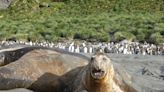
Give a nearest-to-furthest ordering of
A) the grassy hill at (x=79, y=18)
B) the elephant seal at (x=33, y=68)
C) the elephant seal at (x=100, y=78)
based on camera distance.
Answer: the elephant seal at (x=100, y=78)
the elephant seal at (x=33, y=68)
the grassy hill at (x=79, y=18)

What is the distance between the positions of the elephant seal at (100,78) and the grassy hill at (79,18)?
17021mm

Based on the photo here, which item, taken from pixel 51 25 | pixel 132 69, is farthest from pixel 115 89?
pixel 51 25

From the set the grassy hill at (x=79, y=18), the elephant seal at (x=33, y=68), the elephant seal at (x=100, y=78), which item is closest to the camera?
the elephant seal at (x=100, y=78)

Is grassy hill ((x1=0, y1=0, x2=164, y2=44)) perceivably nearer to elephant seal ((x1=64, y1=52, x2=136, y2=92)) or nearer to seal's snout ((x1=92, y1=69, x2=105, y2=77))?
elephant seal ((x1=64, y1=52, x2=136, y2=92))

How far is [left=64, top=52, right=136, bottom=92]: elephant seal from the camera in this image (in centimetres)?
655

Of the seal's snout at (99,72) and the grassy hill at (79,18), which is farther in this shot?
the grassy hill at (79,18)

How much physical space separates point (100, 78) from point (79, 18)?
107 ft

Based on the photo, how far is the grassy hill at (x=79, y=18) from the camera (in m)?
26.3

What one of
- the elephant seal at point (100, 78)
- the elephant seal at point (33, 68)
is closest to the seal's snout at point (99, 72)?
the elephant seal at point (100, 78)

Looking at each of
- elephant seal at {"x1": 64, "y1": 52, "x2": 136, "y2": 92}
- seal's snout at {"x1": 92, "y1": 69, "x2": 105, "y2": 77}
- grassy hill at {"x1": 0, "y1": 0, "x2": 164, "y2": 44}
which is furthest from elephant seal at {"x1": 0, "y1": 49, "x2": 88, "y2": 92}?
grassy hill at {"x1": 0, "y1": 0, "x2": 164, "y2": 44}

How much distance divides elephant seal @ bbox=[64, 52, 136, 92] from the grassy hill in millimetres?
17021

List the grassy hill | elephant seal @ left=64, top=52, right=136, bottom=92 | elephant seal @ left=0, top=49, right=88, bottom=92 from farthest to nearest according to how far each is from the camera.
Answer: the grassy hill
elephant seal @ left=0, top=49, right=88, bottom=92
elephant seal @ left=64, top=52, right=136, bottom=92

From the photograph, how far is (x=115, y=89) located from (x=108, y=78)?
37 centimetres

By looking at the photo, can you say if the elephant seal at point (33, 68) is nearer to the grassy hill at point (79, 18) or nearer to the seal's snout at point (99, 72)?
the seal's snout at point (99, 72)
